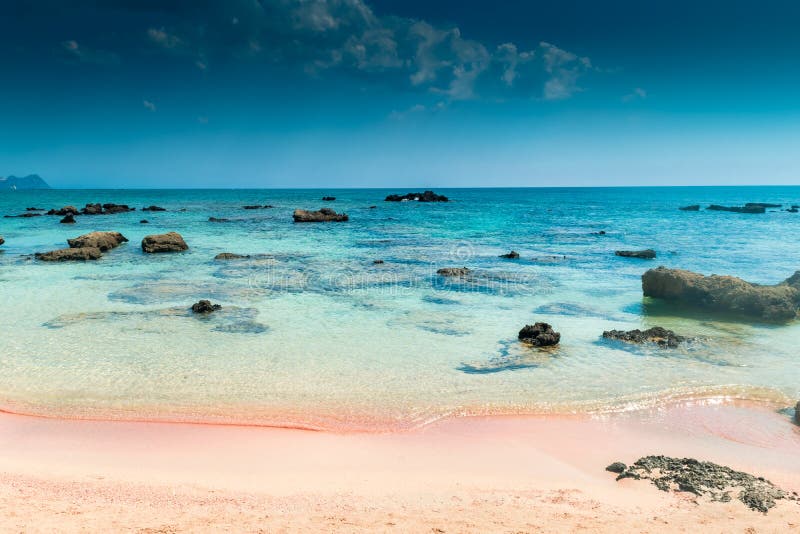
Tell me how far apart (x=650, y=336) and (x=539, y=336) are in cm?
277

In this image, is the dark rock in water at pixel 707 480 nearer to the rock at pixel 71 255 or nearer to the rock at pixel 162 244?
the rock at pixel 71 255

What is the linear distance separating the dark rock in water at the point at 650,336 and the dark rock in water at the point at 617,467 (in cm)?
591

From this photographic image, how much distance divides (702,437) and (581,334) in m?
5.11

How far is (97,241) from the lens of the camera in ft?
88.8

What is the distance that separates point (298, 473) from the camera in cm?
633

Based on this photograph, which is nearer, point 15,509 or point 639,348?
point 15,509

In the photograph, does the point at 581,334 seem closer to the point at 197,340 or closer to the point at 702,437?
the point at 702,437

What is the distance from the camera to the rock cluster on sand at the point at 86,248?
931 inches

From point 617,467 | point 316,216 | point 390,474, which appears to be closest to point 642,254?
point 617,467

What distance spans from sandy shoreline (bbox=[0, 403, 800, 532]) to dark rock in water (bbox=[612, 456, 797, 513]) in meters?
0.15

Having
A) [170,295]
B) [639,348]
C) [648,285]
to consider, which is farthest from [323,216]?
[639,348]

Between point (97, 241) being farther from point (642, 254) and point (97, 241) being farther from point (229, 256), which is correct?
point (642, 254)

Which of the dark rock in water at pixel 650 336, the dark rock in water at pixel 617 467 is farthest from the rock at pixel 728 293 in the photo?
the dark rock in water at pixel 617 467

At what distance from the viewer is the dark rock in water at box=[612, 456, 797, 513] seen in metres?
5.62
